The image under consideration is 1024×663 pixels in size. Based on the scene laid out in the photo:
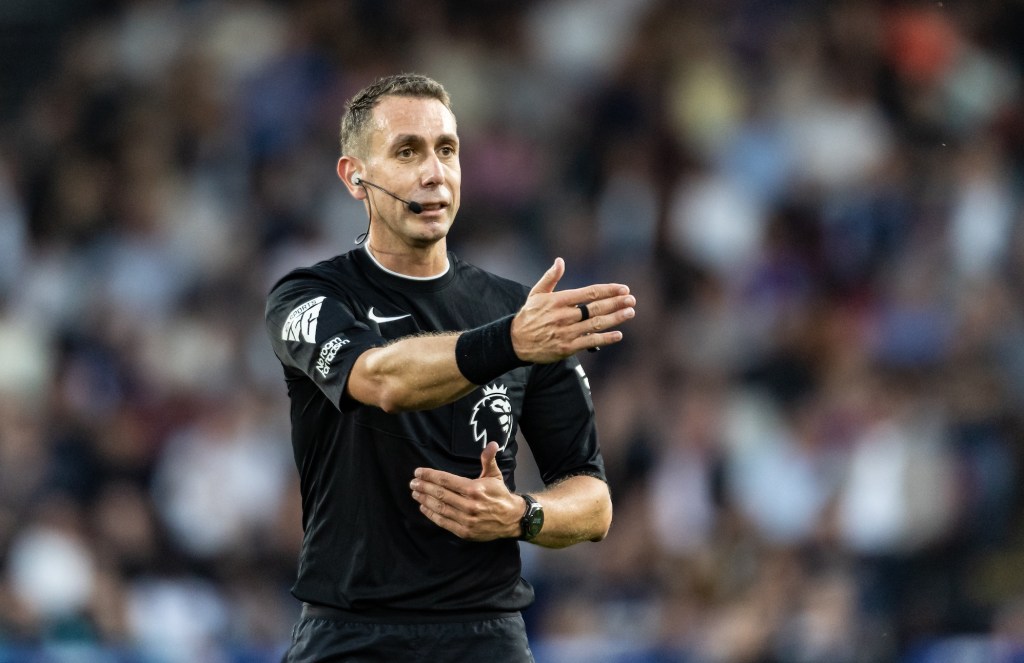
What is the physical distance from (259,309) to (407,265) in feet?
22.8

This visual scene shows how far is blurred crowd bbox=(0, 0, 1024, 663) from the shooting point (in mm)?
8836

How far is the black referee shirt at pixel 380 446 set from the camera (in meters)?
4.55

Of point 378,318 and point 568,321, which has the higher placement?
point 378,318

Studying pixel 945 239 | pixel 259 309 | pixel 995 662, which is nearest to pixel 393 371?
pixel 995 662

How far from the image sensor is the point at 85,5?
46.1 ft

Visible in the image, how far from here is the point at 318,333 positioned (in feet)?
14.6

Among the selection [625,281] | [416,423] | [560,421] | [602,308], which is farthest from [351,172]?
[625,281]

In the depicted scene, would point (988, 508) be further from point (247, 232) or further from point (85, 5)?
point (85, 5)

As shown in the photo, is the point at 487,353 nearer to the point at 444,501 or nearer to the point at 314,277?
the point at 444,501

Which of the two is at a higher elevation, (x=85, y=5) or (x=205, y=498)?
(x=85, y=5)

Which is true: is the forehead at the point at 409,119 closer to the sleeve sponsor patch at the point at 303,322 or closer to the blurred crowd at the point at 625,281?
the sleeve sponsor patch at the point at 303,322

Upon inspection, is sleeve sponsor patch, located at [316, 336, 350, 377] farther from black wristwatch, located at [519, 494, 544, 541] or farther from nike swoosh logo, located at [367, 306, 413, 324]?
black wristwatch, located at [519, 494, 544, 541]

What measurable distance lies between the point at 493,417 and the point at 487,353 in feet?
A: 2.29

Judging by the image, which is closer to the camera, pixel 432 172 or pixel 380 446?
pixel 380 446
